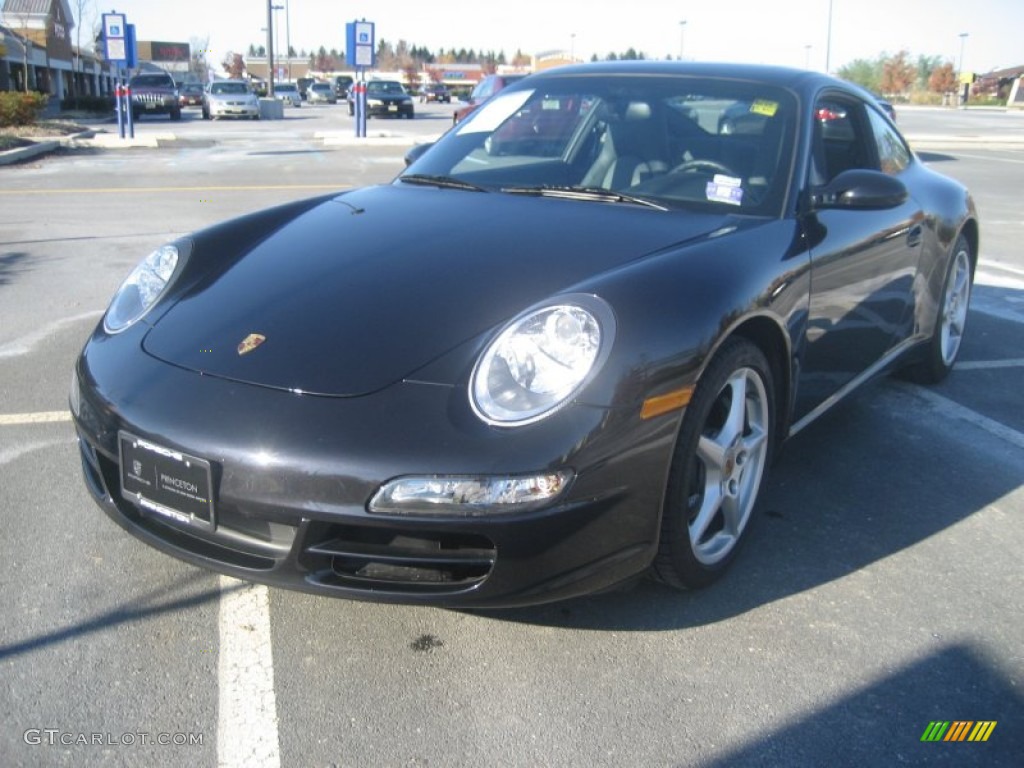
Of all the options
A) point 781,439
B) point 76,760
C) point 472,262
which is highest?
point 472,262

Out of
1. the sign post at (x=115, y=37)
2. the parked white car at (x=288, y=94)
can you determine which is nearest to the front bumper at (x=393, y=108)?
the sign post at (x=115, y=37)

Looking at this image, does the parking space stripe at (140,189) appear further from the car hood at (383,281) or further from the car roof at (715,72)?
the car hood at (383,281)

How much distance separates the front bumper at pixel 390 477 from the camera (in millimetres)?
2213

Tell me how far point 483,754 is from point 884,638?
1.18 m

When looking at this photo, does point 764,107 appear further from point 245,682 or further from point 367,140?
point 367,140

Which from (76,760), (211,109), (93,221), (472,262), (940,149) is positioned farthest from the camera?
(211,109)

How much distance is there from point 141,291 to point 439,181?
122 centimetres

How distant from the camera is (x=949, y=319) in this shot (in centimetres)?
478

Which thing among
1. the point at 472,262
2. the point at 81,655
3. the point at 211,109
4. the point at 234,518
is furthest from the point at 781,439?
the point at 211,109

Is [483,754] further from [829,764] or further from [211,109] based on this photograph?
[211,109]

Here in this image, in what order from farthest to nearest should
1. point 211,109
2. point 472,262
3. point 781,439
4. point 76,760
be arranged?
1. point 211,109
2. point 781,439
3. point 472,262
4. point 76,760

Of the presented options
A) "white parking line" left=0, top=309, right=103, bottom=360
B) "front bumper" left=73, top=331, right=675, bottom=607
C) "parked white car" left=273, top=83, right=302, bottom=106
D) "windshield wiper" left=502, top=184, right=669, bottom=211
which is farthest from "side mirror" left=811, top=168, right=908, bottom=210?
"parked white car" left=273, top=83, right=302, bottom=106

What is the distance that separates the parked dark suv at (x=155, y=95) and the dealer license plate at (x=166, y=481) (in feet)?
113

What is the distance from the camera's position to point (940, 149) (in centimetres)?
2219
